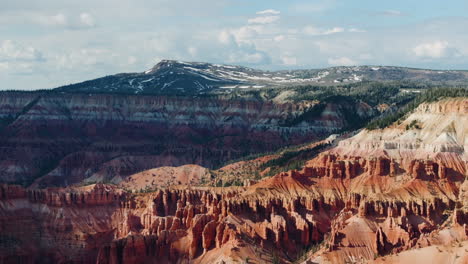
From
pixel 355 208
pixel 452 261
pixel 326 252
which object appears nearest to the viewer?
pixel 452 261

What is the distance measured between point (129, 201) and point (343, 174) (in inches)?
1774

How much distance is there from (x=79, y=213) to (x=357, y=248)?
6070 cm

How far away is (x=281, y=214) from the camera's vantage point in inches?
6624

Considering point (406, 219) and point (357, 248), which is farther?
point (406, 219)

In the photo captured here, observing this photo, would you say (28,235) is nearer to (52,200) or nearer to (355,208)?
(52,200)

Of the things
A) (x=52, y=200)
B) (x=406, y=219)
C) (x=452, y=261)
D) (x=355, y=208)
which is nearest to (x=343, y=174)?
(x=355, y=208)

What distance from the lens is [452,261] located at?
111m

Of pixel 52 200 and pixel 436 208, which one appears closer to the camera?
pixel 436 208

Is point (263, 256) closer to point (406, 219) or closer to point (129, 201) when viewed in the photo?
point (406, 219)

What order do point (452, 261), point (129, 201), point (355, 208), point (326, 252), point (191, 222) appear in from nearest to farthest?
point (452, 261) < point (326, 252) < point (191, 222) < point (355, 208) < point (129, 201)

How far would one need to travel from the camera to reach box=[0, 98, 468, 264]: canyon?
148875 mm

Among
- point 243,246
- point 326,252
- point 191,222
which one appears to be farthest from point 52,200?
point 326,252

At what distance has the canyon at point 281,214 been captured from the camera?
148875 millimetres

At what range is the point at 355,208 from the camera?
567 ft
